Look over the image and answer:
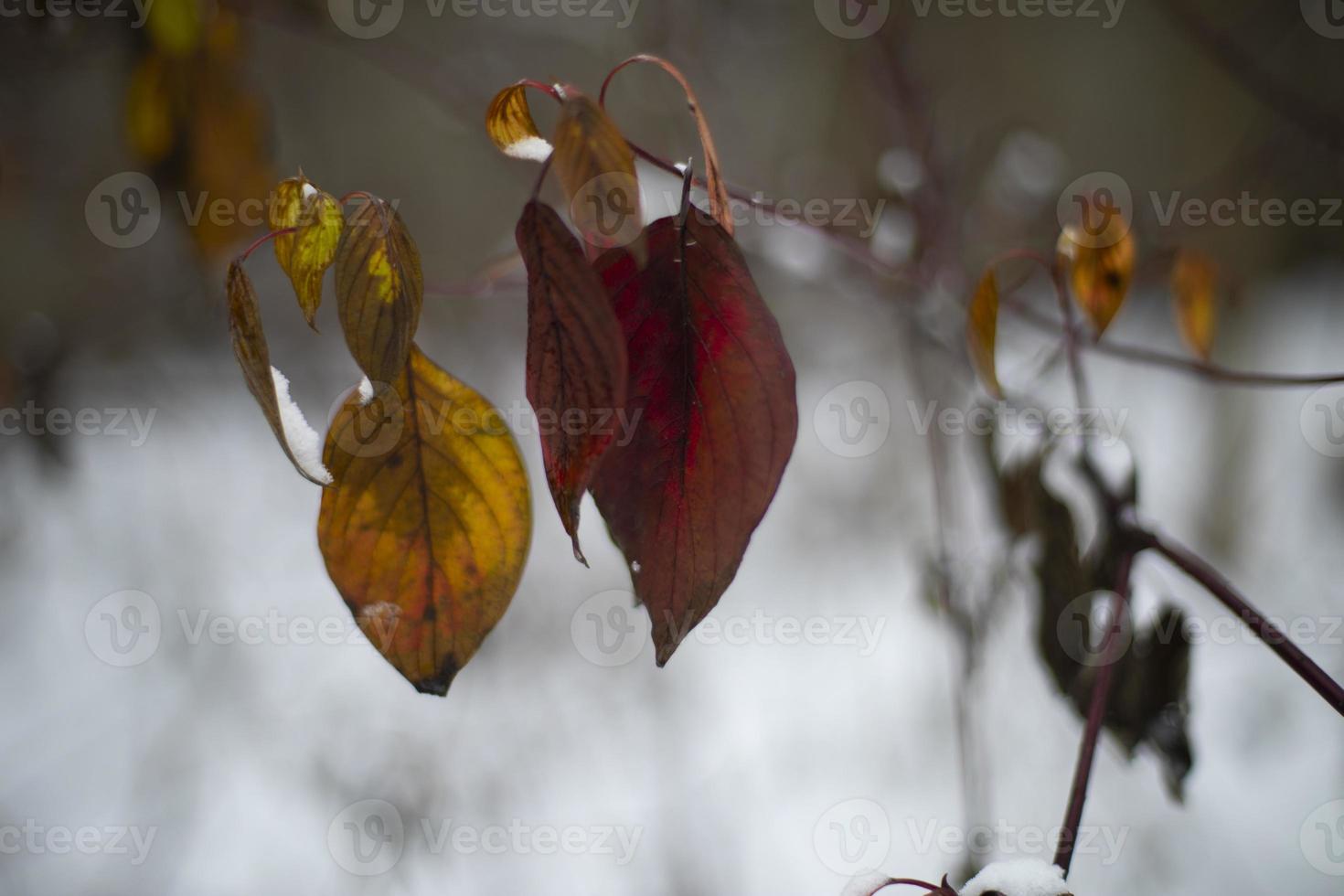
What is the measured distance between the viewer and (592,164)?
27 cm

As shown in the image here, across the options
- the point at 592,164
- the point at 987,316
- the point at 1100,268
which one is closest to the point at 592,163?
the point at 592,164

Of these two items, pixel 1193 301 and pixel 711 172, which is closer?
pixel 711 172

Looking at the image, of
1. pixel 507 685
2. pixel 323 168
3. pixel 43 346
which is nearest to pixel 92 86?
pixel 323 168

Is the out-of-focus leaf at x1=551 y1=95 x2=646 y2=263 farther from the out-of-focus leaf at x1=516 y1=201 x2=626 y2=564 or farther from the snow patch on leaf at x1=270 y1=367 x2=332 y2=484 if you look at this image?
the snow patch on leaf at x1=270 y1=367 x2=332 y2=484

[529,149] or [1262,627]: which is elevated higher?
[529,149]

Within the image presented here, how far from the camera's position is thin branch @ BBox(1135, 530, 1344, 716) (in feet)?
1.20

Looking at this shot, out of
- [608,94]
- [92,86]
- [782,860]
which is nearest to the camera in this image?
[782,860]

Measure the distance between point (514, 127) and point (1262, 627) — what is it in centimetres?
44

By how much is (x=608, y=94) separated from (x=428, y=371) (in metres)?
2.04

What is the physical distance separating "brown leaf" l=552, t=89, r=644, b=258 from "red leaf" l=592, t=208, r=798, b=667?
32mm

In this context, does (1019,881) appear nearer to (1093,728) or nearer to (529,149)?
(1093,728)

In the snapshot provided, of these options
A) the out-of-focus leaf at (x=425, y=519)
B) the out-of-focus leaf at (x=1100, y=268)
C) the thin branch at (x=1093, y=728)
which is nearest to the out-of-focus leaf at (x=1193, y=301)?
the out-of-focus leaf at (x=1100, y=268)

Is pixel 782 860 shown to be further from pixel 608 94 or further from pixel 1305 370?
pixel 1305 370

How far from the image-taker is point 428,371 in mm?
352
